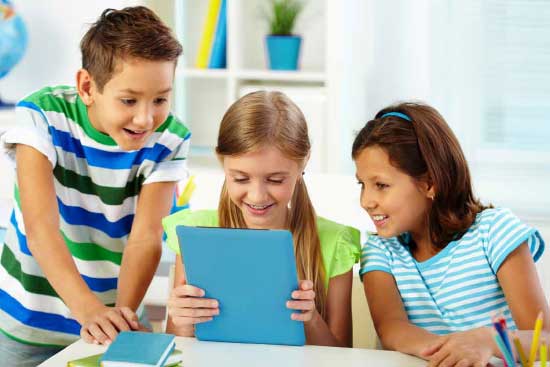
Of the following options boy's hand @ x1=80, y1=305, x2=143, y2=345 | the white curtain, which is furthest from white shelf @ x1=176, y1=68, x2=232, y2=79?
boy's hand @ x1=80, y1=305, x2=143, y2=345

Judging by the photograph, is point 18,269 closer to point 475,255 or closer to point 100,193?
point 100,193

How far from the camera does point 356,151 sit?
1636 mm

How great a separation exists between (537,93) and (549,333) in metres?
1.65

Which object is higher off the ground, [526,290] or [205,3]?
[205,3]

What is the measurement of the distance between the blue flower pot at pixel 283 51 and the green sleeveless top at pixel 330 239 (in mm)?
1417

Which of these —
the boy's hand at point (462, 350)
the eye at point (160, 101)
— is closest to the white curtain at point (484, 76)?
the eye at point (160, 101)

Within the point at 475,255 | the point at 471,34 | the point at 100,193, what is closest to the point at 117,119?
the point at 100,193

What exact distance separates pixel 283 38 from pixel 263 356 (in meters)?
1.87

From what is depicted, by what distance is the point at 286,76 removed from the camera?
118 inches

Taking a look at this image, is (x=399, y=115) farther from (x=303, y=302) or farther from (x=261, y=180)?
(x=303, y=302)

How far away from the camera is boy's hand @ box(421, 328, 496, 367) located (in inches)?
49.3

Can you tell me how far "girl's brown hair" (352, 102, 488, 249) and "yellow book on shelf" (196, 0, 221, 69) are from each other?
1.57 meters

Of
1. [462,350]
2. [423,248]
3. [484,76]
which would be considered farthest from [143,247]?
[484,76]

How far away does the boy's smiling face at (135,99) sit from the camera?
1.51 m
